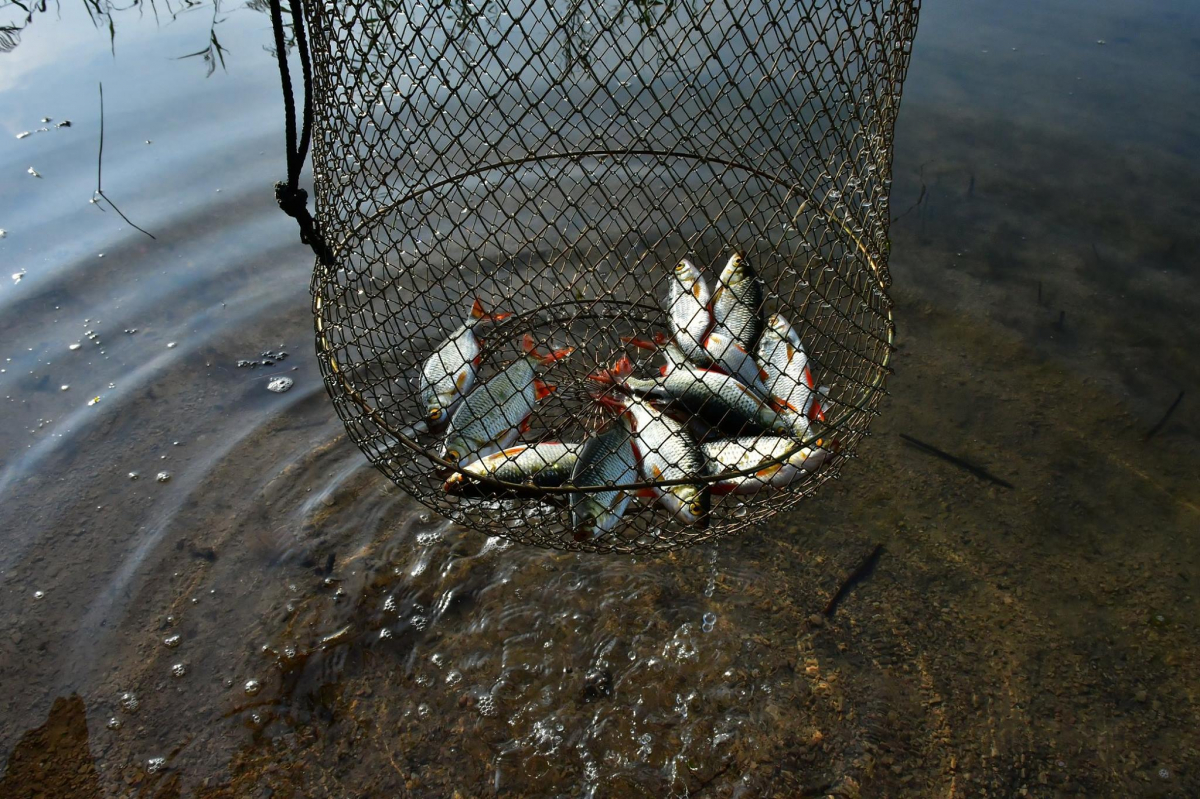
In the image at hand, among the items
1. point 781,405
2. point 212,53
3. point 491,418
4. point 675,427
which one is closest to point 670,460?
point 675,427

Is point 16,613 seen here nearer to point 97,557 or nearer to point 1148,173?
point 97,557

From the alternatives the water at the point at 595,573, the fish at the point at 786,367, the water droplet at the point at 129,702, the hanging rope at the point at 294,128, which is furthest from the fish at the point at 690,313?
the water droplet at the point at 129,702

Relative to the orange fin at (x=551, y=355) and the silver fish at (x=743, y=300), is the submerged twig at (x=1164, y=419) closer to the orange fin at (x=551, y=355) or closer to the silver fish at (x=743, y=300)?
the silver fish at (x=743, y=300)

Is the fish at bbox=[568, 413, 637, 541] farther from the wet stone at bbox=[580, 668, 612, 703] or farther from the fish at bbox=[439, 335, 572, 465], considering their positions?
the wet stone at bbox=[580, 668, 612, 703]

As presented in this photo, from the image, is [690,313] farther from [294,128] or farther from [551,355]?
[294,128]

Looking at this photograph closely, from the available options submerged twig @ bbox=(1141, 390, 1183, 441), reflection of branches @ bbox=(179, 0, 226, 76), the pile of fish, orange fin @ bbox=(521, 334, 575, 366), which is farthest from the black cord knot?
reflection of branches @ bbox=(179, 0, 226, 76)

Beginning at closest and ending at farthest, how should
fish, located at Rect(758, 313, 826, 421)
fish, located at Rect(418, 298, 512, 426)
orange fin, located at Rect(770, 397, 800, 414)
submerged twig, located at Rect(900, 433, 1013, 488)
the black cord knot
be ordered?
1. the black cord knot
2. orange fin, located at Rect(770, 397, 800, 414)
3. fish, located at Rect(758, 313, 826, 421)
4. fish, located at Rect(418, 298, 512, 426)
5. submerged twig, located at Rect(900, 433, 1013, 488)

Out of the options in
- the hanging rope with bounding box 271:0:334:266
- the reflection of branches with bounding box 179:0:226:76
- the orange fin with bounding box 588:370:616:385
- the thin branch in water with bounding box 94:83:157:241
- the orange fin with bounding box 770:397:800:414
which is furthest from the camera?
the reflection of branches with bounding box 179:0:226:76
